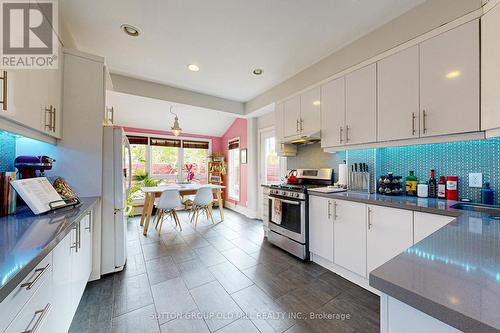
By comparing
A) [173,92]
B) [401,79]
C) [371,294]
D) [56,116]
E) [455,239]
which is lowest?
[371,294]

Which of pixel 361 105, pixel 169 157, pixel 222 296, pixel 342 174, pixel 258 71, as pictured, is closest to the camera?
pixel 222 296

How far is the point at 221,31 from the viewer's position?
2.09 m

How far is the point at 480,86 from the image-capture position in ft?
4.63

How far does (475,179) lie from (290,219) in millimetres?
1809

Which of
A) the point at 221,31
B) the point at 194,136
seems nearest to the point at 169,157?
the point at 194,136

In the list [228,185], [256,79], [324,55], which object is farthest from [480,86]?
[228,185]

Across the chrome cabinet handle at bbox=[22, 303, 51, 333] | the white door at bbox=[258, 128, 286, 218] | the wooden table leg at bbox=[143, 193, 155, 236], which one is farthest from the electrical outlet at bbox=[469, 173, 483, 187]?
the wooden table leg at bbox=[143, 193, 155, 236]

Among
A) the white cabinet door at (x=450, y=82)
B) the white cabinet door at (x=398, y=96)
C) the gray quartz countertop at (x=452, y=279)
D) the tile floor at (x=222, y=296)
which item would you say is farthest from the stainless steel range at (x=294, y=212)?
the gray quartz countertop at (x=452, y=279)

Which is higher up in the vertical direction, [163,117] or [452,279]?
[163,117]

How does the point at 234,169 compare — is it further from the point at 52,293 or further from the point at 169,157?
the point at 52,293

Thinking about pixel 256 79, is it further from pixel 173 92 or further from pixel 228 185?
pixel 228 185

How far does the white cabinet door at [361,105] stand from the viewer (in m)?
2.03

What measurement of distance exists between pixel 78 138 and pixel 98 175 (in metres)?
0.43

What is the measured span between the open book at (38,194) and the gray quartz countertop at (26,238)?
54 millimetres
